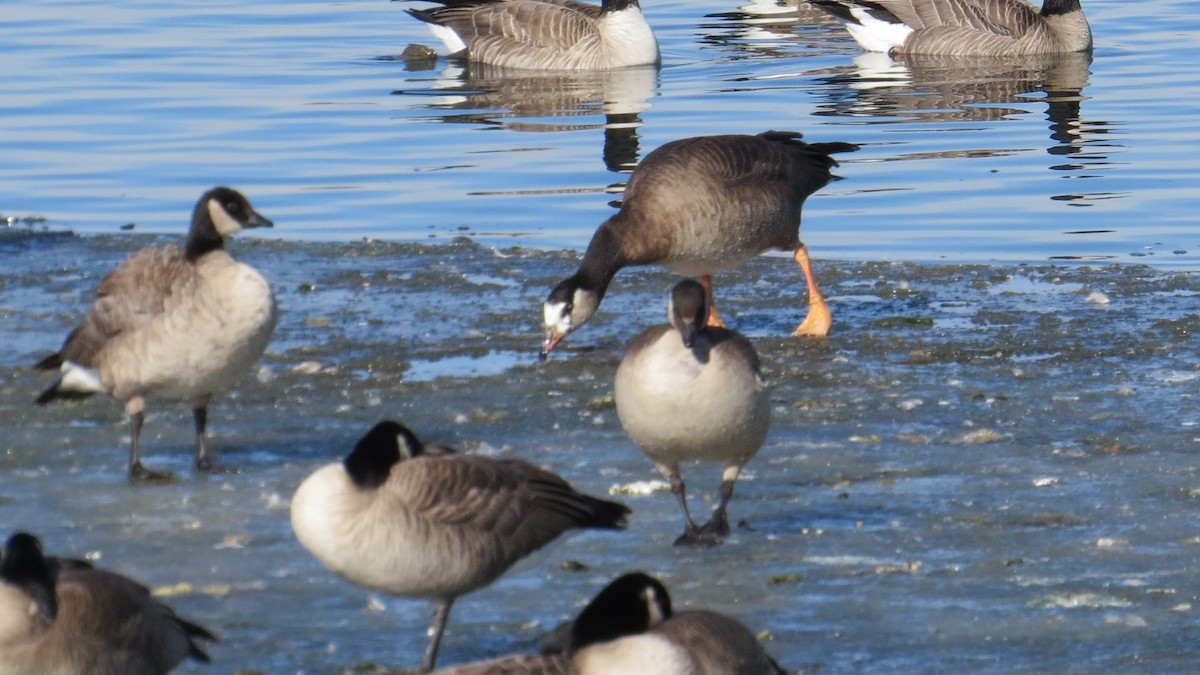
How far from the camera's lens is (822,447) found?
8508mm

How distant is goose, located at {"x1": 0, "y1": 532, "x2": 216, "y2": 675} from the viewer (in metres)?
5.01

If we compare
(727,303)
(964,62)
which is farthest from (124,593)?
(964,62)

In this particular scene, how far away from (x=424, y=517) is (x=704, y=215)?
519 cm

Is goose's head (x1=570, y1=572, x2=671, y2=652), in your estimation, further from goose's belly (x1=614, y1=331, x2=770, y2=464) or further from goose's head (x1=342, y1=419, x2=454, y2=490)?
goose's belly (x1=614, y1=331, x2=770, y2=464)

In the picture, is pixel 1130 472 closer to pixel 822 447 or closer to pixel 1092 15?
pixel 822 447

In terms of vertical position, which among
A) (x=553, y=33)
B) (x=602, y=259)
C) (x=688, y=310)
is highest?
(x=688, y=310)

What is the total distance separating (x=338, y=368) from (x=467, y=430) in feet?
4.70

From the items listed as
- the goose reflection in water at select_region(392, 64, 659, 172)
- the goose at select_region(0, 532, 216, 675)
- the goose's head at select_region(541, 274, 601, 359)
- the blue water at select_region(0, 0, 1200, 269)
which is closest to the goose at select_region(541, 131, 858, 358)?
the goose's head at select_region(541, 274, 601, 359)

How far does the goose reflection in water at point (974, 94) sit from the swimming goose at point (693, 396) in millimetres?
11125

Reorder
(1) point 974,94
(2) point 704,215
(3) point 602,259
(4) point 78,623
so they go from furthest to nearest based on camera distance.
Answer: (1) point 974,94 < (2) point 704,215 < (3) point 602,259 < (4) point 78,623

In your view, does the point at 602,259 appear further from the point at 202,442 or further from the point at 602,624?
the point at 602,624

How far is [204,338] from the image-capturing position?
781cm

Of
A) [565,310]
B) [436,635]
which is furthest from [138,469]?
[565,310]

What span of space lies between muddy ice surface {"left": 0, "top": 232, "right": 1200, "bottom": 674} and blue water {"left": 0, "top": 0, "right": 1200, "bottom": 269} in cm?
268
